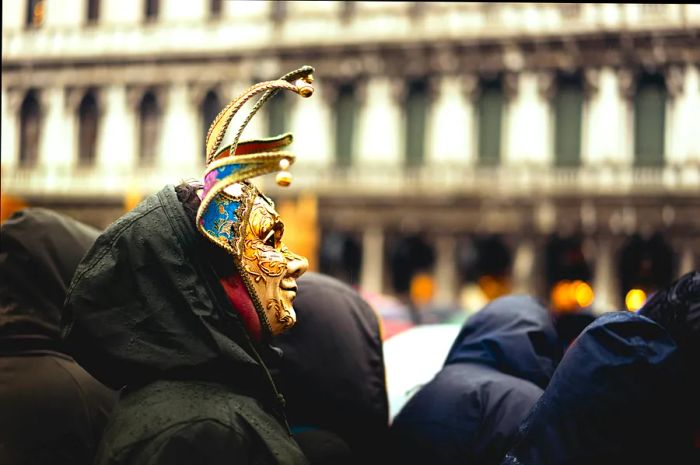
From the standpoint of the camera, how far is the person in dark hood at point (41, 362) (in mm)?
3373

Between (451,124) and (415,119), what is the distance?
94cm

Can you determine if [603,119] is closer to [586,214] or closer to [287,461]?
[586,214]

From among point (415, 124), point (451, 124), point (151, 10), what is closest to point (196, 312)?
point (451, 124)

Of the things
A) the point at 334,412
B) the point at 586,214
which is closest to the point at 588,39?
the point at 586,214

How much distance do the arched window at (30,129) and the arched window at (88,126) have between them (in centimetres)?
101

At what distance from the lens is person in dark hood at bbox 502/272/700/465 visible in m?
2.69

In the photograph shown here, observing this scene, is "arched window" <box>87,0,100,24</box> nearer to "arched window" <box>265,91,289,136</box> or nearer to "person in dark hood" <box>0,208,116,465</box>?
"arched window" <box>265,91,289,136</box>

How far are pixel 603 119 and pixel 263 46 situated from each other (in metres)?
8.11

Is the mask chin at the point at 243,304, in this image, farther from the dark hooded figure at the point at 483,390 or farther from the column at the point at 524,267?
the column at the point at 524,267

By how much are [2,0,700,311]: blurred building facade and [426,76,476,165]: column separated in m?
0.04

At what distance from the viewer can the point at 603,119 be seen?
24.2m

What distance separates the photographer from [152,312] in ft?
8.59

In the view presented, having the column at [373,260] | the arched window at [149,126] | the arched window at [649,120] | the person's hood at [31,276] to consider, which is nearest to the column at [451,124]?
the column at [373,260]

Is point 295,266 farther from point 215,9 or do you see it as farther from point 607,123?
point 215,9
